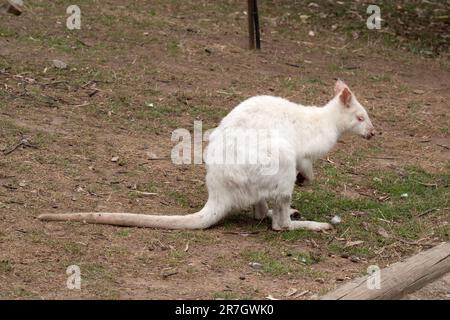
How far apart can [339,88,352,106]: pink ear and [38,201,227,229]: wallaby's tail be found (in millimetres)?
1133

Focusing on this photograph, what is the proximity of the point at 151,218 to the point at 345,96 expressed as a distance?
60.4 inches

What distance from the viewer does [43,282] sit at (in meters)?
4.32

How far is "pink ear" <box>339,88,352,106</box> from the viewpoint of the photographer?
18.6ft

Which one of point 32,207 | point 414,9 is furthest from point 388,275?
point 414,9

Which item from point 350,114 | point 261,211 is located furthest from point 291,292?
point 350,114

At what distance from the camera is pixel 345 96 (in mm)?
5688

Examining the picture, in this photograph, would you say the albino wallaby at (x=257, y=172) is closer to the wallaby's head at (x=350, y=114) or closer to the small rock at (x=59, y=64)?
the wallaby's head at (x=350, y=114)

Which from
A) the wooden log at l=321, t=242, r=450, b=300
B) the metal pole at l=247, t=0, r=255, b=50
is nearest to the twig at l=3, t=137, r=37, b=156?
the wooden log at l=321, t=242, r=450, b=300

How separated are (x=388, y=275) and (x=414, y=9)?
7.13m

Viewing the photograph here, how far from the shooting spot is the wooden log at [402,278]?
167 inches

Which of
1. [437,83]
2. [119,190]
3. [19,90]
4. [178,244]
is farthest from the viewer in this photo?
[437,83]

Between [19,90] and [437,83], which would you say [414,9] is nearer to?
[437,83]

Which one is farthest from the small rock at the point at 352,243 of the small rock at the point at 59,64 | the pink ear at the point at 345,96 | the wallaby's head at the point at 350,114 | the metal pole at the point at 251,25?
the metal pole at the point at 251,25

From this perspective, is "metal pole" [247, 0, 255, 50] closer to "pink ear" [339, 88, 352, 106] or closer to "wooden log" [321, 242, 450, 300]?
"pink ear" [339, 88, 352, 106]
